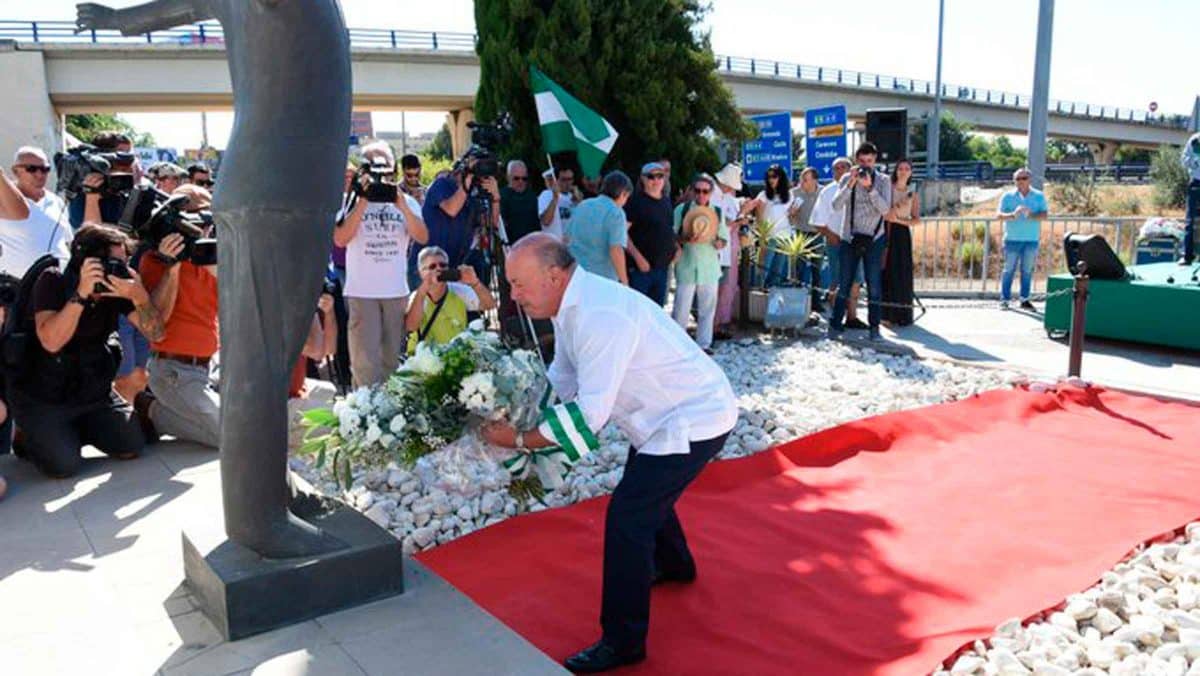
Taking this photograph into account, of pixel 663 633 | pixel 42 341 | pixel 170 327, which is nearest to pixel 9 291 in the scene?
pixel 42 341

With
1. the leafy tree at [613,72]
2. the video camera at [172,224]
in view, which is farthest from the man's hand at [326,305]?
the leafy tree at [613,72]

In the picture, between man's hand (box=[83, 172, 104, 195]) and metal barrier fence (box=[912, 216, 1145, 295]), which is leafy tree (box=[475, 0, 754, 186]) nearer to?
metal barrier fence (box=[912, 216, 1145, 295])

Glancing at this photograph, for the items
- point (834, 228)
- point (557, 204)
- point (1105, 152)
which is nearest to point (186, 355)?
point (557, 204)

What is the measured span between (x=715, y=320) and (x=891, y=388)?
2776 mm

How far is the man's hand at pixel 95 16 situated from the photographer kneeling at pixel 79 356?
1566mm

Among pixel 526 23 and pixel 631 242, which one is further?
pixel 526 23

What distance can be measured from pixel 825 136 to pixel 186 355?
9458 mm

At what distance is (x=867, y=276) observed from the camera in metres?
9.45

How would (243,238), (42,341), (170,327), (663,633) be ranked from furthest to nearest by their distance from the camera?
1. (170,327)
2. (42,341)
3. (663,633)
4. (243,238)

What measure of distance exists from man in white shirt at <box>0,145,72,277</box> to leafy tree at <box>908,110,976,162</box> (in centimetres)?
5994

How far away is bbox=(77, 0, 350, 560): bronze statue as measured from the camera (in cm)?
309

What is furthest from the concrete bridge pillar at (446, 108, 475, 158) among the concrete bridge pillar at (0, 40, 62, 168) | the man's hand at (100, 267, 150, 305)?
the man's hand at (100, 267, 150, 305)

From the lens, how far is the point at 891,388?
24.0 ft

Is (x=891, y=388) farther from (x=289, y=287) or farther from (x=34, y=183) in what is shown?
(x=34, y=183)
